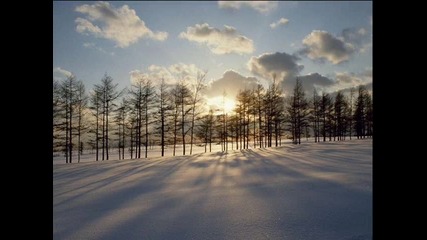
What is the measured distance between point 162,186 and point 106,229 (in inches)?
163

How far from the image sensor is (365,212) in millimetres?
6168
